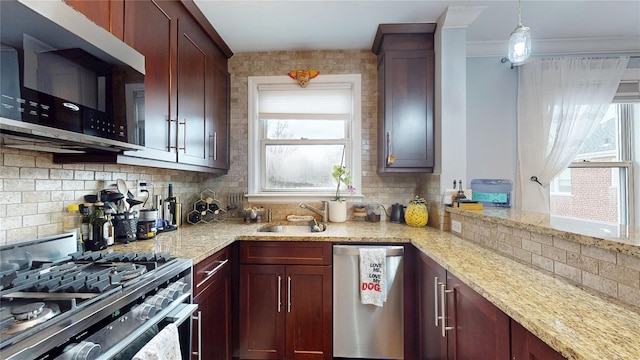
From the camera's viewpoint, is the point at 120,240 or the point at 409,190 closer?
the point at 120,240

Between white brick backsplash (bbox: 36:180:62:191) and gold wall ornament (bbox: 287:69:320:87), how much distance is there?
6.31 ft

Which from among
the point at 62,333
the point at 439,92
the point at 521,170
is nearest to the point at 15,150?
the point at 62,333

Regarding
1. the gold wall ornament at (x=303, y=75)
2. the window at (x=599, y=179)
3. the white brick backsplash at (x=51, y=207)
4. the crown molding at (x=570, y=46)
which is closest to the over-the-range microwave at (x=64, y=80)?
the white brick backsplash at (x=51, y=207)

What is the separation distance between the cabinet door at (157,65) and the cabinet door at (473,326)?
167 cm

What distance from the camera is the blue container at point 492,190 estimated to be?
8.09ft

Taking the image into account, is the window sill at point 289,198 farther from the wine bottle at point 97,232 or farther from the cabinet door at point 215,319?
the wine bottle at point 97,232

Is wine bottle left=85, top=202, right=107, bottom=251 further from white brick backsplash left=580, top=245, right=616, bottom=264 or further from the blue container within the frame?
the blue container

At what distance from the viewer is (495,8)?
2.05 metres

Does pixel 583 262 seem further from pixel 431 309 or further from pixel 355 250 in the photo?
pixel 355 250

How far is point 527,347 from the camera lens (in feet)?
2.66

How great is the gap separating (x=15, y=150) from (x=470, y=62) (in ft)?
11.0

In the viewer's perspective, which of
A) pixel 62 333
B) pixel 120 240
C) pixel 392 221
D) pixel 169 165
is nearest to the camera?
pixel 62 333

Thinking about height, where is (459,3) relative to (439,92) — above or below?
above

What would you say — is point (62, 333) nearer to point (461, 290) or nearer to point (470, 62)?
point (461, 290)
